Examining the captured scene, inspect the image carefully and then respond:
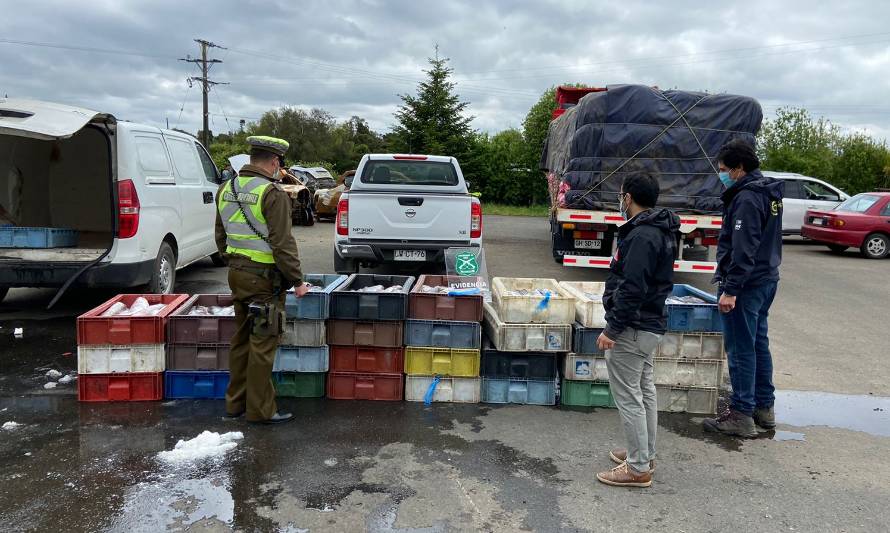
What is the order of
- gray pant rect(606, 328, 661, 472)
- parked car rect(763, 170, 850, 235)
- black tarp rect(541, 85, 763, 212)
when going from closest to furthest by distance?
gray pant rect(606, 328, 661, 472), black tarp rect(541, 85, 763, 212), parked car rect(763, 170, 850, 235)

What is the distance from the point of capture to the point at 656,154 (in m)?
9.59

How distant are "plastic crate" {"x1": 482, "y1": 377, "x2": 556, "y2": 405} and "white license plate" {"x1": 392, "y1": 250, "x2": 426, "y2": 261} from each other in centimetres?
358

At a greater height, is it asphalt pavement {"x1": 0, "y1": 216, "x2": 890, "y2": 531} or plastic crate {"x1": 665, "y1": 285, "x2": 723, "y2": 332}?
plastic crate {"x1": 665, "y1": 285, "x2": 723, "y2": 332}

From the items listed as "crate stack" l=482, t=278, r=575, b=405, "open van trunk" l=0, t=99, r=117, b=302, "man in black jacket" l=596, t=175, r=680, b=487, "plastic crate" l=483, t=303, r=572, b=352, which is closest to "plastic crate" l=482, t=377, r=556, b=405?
"crate stack" l=482, t=278, r=575, b=405

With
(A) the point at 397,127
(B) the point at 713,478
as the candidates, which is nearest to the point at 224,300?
(B) the point at 713,478

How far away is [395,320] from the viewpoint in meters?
5.19

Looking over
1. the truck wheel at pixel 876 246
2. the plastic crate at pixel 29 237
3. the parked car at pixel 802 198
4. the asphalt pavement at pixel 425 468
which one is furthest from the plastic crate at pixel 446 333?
the parked car at pixel 802 198

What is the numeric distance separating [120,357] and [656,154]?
7635 millimetres

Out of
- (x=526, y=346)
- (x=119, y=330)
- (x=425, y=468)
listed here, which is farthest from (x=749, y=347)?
(x=119, y=330)

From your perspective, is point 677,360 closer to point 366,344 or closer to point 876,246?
point 366,344

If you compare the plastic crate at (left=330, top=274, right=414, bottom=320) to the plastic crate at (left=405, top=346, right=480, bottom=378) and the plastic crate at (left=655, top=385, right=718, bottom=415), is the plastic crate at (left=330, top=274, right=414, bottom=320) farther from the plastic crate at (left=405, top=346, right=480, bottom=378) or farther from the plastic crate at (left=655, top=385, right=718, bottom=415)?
the plastic crate at (left=655, top=385, right=718, bottom=415)

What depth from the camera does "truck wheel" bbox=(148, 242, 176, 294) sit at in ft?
23.8

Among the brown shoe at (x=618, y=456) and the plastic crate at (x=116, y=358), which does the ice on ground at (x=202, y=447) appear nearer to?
the plastic crate at (x=116, y=358)

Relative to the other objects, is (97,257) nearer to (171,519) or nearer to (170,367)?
(170,367)
